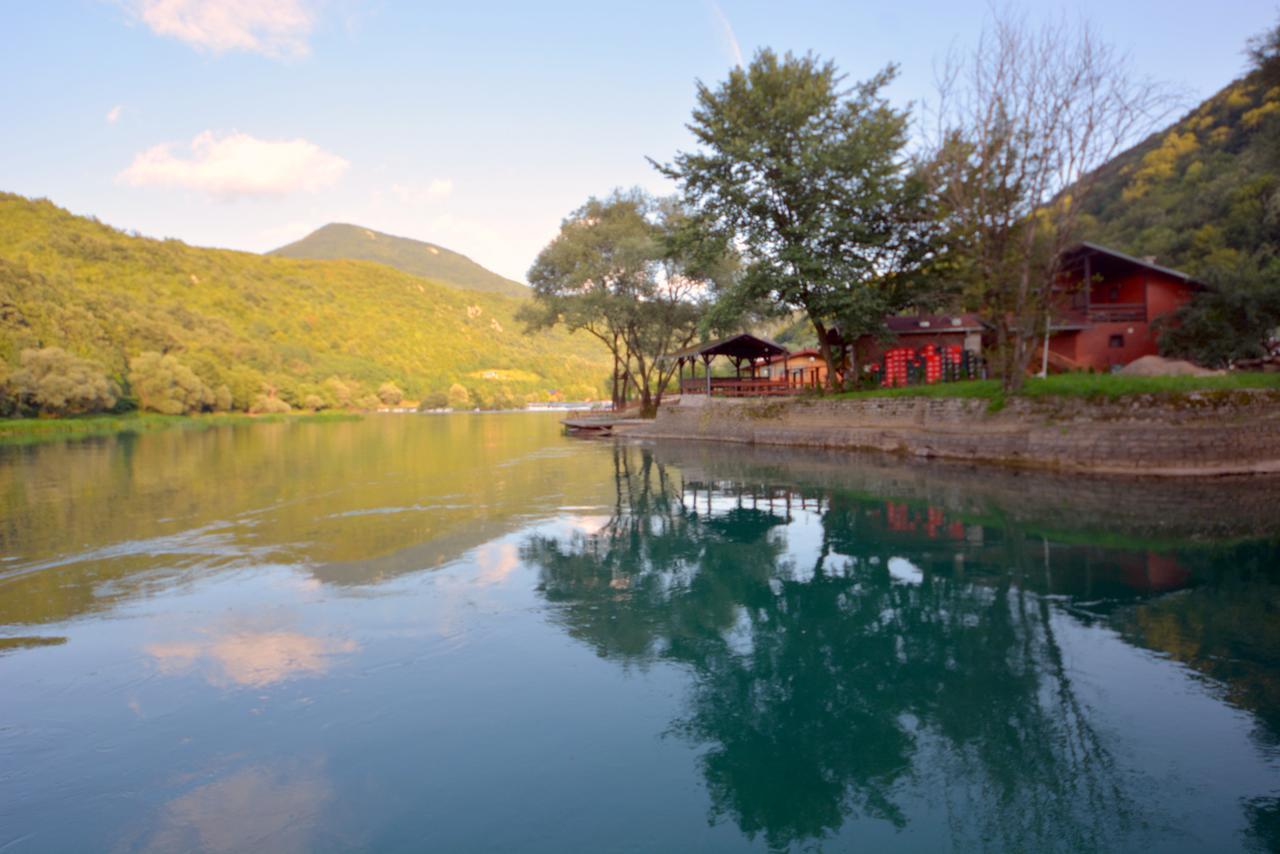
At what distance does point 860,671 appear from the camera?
587cm

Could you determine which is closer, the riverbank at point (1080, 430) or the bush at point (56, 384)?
the riverbank at point (1080, 430)

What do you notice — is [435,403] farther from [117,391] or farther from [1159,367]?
[1159,367]

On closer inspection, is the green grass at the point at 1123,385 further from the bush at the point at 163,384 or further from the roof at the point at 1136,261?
the bush at the point at 163,384

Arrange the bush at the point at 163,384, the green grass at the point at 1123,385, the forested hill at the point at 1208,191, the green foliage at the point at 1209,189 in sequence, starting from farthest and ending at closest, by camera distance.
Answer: the bush at the point at 163,384 → the forested hill at the point at 1208,191 → the green foliage at the point at 1209,189 → the green grass at the point at 1123,385

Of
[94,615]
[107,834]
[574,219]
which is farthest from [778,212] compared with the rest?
[107,834]

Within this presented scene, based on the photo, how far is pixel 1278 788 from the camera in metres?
4.02

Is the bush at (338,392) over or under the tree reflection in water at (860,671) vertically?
over

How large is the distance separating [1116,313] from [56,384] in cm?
6893

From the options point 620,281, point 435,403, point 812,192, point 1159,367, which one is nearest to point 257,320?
point 435,403

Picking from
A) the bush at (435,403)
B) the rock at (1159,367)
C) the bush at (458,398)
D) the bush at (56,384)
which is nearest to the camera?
the rock at (1159,367)

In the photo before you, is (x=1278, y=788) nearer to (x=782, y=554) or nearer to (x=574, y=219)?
(x=782, y=554)

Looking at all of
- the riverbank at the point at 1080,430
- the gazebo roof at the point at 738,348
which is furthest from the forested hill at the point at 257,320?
the riverbank at the point at 1080,430

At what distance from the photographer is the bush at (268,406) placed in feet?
261

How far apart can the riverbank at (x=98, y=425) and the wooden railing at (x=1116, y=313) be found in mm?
57858
